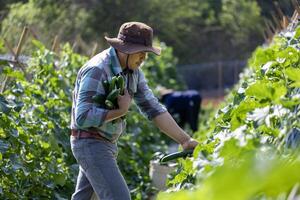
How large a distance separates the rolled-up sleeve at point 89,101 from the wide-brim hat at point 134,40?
22cm

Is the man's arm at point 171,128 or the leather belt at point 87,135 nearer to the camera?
the leather belt at point 87,135

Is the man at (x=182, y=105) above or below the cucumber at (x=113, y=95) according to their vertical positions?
below

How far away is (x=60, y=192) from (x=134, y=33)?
2.38 m

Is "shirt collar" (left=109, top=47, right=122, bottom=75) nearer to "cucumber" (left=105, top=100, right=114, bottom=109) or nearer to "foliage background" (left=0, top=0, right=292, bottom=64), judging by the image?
"cucumber" (left=105, top=100, right=114, bottom=109)

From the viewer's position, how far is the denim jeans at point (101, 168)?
475 cm

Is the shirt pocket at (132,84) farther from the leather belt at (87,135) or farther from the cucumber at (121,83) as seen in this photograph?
the leather belt at (87,135)

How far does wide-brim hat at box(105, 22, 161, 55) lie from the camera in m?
4.89

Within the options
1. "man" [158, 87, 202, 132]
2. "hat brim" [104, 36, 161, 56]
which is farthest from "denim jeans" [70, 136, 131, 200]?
"man" [158, 87, 202, 132]

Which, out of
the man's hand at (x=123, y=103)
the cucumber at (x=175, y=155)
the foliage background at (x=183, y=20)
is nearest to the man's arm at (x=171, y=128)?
the cucumber at (x=175, y=155)

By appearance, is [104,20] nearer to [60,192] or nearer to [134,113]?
[134,113]

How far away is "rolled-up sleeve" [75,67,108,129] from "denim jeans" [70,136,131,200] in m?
0.14

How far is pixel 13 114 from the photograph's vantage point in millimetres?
6512

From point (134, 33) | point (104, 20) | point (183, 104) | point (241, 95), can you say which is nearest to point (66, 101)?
point (241, 95)

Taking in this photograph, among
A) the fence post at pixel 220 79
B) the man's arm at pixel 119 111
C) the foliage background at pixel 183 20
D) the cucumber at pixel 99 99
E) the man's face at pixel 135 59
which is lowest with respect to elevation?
the fence post at pixel 220 79
